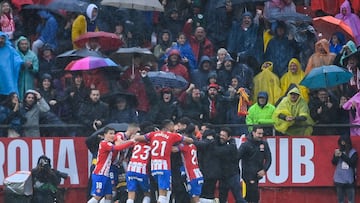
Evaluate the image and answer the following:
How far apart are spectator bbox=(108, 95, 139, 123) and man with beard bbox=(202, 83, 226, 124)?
1.41 meters

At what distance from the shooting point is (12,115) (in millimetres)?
38375

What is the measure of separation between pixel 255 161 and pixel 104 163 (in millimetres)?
2882

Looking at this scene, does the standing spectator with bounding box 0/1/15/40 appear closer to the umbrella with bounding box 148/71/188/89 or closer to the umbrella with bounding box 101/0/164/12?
the umbrella with bounding box 101/0/164/12

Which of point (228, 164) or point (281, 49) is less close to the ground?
point (281, 49)

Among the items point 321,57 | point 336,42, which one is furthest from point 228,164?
point 336,42

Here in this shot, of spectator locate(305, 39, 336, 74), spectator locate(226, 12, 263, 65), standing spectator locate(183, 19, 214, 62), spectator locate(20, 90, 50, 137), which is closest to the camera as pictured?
spectator locate(20, 90, 50, 137)

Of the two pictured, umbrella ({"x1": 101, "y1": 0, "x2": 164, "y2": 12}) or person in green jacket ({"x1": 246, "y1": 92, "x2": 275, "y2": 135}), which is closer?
person in green jacket ({"x1": 246, "y1": 92, "x2": 275, "y2": 135})

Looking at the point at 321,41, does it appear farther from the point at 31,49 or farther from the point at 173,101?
the point at 31,49

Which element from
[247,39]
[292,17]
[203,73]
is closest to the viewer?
[203,73]

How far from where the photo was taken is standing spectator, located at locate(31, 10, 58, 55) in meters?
40.6

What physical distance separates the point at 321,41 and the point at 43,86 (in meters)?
5.55

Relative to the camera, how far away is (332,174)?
38.9 m

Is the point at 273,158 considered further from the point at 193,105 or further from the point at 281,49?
the point at 281,49

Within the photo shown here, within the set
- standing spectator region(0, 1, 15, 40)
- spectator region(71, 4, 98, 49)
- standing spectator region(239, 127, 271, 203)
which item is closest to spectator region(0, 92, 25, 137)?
standing spectator region(0, 1, 15, 40)
